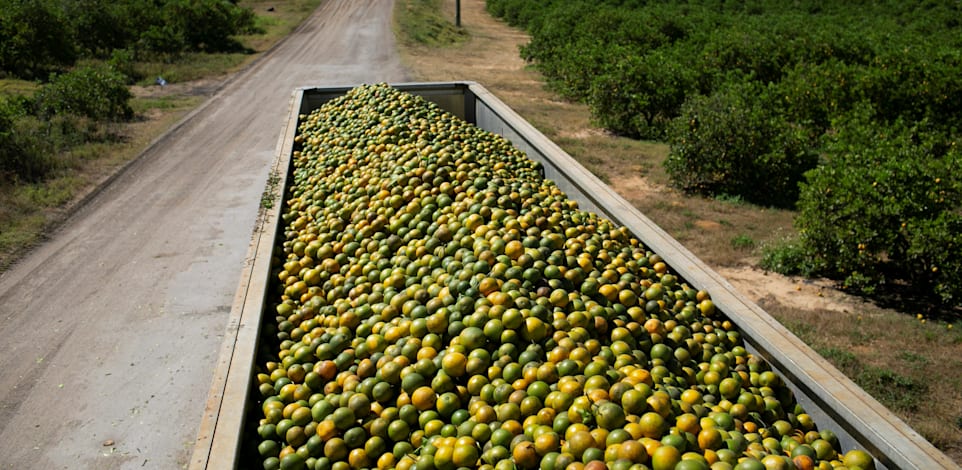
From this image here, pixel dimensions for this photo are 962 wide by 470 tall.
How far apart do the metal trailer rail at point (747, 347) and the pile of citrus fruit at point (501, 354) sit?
105 mm

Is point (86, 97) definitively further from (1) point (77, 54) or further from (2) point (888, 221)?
(2) point (888, 221)

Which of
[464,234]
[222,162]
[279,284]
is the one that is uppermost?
[464,234]

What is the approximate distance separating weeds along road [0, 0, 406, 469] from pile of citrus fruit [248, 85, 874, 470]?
6.77ft

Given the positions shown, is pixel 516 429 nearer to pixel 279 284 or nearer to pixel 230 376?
pixel 230 376

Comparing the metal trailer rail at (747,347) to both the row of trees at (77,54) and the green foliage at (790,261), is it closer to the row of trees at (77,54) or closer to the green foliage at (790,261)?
the green foliage at (790,261)

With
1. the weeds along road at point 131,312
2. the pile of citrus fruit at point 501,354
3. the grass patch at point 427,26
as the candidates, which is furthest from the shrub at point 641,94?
the grass patch at point 427,26

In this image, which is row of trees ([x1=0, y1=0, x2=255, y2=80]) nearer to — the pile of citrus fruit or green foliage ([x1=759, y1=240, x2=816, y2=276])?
the pile of citrus fruit

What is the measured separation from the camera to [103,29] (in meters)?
27.2

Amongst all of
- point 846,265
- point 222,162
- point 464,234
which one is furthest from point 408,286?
point 222,162

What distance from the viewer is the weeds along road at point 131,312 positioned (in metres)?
5.87

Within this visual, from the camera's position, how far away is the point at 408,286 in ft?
15.9

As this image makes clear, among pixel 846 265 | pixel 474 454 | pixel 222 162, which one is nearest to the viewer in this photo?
pixel 474 454

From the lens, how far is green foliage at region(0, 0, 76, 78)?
21.7 meters

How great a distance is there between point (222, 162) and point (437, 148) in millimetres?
9163
